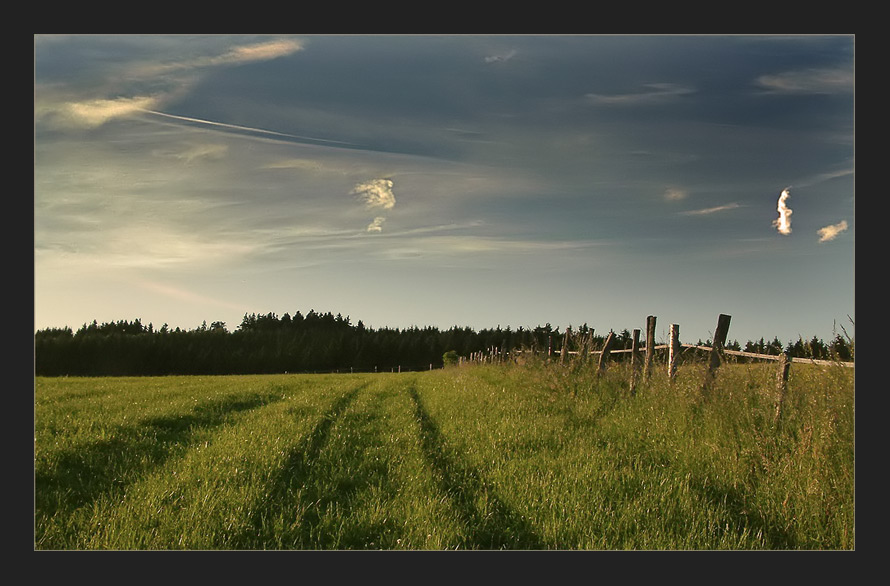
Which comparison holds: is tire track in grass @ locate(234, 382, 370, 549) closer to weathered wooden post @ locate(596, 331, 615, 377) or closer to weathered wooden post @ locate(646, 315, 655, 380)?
weathered wooden post @ locate(646, 315, 655, 380)

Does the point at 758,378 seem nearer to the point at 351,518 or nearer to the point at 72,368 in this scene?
the point at 351,518

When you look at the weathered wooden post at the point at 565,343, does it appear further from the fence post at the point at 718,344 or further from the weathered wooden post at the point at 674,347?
the fence post at the point at 718,344

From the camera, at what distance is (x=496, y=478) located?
6242 millimetres

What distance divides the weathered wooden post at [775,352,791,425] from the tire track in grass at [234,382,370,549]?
18.3 ft

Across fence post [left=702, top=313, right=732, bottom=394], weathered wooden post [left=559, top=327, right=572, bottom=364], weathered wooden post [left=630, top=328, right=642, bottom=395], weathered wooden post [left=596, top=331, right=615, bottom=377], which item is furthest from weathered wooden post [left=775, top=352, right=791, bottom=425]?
weathered wooden post [left=559, top=327, right=572, bottom=364]

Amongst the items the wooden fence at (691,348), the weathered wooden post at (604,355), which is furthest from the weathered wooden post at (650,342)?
the weathered wooden post at (604,355)

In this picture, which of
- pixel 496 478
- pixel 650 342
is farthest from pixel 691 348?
pixel 496 478

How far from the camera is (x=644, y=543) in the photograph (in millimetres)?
4496

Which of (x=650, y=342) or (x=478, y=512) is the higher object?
(x=650, y=342)

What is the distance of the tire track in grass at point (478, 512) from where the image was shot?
4.74 meters

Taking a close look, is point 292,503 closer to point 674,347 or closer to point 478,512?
point 478,512

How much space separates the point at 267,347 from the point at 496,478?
Result: 77580 millimetres

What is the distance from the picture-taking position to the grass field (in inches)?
187

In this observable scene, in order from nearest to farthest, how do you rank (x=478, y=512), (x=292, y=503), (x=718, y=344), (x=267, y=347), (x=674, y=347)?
1. (x=478, y=512)
2. (x=292, y=503)
3. (x=718, y=344)
4. (x=674, y=347)
5. (x=267, y=347)
